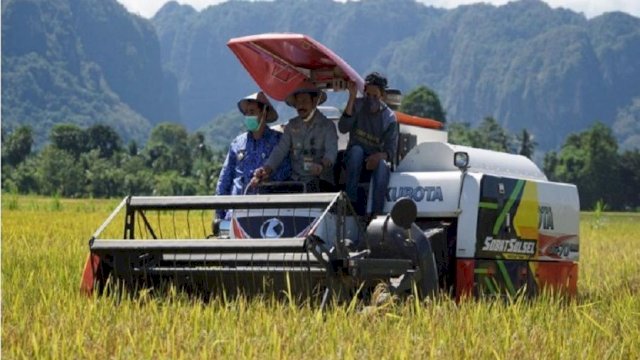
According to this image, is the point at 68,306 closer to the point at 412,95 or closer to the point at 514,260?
the point at 514,260

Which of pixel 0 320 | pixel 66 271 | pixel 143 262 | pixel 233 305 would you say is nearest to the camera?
pixel 0 320

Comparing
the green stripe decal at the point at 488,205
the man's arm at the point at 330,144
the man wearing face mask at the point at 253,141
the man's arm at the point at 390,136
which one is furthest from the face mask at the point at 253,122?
the green stripe decal at the point at 488,205

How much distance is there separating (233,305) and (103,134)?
115229 millimetres

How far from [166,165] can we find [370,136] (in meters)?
99.2

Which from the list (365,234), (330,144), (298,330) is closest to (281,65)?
(330,144)

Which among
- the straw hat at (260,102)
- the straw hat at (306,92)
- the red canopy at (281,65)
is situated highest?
the red canopy at (281,65)

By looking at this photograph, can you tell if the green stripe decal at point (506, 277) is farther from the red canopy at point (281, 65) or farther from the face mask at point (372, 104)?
the red canopy at point (281, 65)

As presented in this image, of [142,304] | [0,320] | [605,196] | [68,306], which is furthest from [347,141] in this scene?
[605,196]

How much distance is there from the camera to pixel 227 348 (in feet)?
18.1

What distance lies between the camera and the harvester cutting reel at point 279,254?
7.42 metres

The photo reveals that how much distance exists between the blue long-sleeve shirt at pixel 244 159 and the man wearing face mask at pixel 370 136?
2.72ft

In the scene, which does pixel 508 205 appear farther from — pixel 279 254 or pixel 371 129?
pixel 279 254

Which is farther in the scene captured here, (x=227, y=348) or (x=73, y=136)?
(x=73, y=136)

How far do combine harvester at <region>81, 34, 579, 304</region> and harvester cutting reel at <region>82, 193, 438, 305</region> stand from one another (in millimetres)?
10
